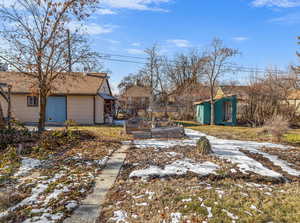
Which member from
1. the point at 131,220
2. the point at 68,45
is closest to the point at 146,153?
the point at 131,220

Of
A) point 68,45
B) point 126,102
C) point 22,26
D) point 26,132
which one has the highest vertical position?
point 22,26

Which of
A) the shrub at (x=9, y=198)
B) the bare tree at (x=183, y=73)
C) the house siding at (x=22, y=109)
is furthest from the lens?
the bare tree at (x=183, y=73)

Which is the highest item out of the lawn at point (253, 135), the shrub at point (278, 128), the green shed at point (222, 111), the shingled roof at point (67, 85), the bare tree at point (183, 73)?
the bare tree at point (183, 73)

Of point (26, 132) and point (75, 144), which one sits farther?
point (26, 132)

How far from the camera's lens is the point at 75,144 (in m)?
7.57

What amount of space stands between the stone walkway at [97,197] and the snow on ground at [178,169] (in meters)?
0.53

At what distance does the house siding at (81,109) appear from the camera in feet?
48.2

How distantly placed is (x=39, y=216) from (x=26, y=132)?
663 centimetres

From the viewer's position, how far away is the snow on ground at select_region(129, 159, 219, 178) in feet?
14.6

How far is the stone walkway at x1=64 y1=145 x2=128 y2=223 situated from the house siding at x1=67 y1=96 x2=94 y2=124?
9849 mm

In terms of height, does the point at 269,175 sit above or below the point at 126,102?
below

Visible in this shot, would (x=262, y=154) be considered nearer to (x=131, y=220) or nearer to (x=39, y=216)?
(x=131, y=220)

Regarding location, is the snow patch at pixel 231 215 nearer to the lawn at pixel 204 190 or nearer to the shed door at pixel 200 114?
the lawn at pixel 204 190

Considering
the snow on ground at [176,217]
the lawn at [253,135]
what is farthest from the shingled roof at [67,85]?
the snow on ground at [176,217]
